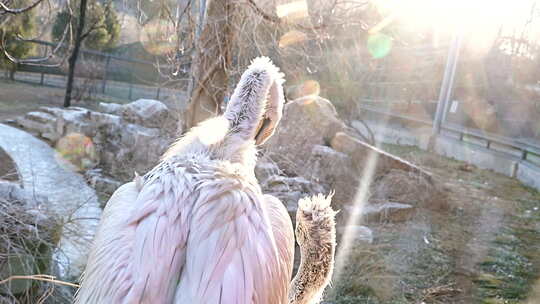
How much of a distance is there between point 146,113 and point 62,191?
3.00 meters

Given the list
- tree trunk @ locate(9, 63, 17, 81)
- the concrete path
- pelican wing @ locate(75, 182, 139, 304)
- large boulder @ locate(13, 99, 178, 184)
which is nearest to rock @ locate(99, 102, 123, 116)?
large boulder @ locate(13, 99, 178, 184)

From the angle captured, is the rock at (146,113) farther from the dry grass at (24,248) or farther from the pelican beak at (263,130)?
the pelican beak at (263,130)

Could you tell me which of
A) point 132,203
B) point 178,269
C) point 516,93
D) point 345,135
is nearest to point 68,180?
point 345,135

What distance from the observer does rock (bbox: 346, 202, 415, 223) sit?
6673 mm

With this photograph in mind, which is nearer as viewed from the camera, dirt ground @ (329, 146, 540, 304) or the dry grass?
the dry grass

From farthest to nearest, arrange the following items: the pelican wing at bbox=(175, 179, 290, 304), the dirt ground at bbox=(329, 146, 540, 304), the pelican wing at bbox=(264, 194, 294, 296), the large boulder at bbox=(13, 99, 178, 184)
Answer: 1. the large boulder at bbox=(13, 99, 178, 184)
2. the dirt ground at bbox=(329, 146, 540, 304)
3. the pelican wing at bbox=(264, 194, 294, 296)
4. the pelican wing at bbox=(175, 179, 290, 304)

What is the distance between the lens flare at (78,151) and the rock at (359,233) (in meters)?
4.78

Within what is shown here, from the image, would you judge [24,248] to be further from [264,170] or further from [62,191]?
[264,170]

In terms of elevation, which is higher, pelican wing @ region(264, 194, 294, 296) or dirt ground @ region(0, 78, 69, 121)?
pelican wing @ region(264, 194, 294, 296)

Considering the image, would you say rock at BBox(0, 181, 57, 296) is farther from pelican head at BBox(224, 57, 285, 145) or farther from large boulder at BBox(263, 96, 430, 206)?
large boulder at BBox(263, 96, 430, 206)

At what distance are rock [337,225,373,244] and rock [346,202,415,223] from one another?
60 cm

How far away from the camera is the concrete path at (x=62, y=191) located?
12.8 ft

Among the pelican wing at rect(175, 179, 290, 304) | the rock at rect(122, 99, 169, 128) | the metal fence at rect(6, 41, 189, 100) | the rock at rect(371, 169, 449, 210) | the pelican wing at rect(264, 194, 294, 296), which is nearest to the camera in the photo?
the pelican wing at rect(175, 179, 290, 304)

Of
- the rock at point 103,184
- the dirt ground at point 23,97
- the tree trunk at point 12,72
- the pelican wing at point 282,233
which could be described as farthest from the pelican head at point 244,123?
the tree trunk at point 12,72
